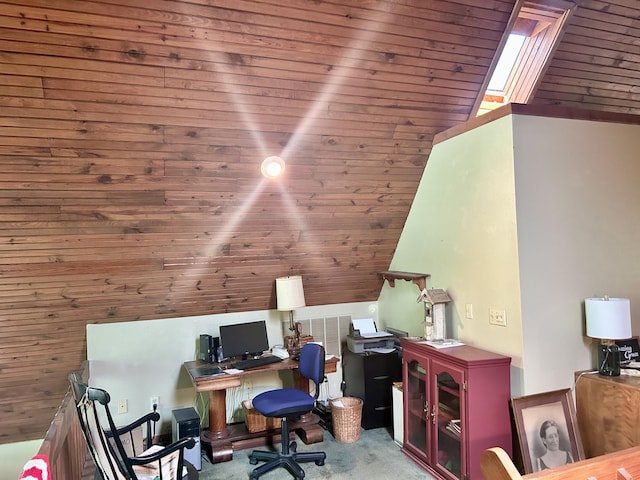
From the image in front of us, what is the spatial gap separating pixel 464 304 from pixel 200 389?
6.60 feet

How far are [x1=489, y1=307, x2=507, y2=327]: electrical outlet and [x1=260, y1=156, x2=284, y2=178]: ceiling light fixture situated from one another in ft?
5.56

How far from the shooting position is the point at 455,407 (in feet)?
9.75

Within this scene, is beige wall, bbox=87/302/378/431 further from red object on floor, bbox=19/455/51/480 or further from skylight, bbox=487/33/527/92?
skylight, bbox=487/33/527/92

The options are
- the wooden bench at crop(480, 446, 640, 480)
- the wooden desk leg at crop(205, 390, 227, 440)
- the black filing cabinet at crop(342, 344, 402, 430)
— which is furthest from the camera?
the black filing cabinet at crop(342, 344, 402, 430)

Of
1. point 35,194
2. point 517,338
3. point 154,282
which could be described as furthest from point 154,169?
point 517,338

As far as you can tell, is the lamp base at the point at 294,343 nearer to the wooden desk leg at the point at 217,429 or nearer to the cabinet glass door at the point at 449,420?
the wooden desk leg at the point at 217,429

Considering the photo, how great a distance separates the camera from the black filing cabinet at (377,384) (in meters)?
3.99

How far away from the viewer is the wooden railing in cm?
197

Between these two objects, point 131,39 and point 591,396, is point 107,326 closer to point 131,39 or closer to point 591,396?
point 131,39

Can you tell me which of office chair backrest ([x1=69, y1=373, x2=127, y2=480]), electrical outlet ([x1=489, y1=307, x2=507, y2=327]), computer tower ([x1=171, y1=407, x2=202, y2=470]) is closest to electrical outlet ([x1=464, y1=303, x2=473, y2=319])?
electrical outlet ([x1=489, y1=307, x2=507, y2=327])

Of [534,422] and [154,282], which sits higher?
[154,282]

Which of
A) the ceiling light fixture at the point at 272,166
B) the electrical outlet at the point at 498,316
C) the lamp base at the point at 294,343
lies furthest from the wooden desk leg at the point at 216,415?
the electrical outlet at the point at 498,316

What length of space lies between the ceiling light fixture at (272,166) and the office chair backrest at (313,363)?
1.35 m

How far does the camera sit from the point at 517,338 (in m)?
2.79
